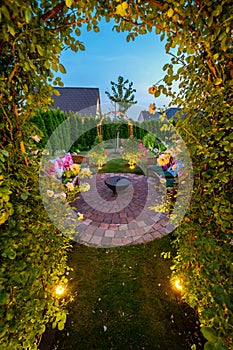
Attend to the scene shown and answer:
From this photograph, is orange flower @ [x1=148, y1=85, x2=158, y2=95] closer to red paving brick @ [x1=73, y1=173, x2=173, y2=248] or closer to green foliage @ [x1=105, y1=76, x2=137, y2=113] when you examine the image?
red paving brick @ [x1=73, y1=173, x2=173, y2=248]

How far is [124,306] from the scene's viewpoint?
2299 mm

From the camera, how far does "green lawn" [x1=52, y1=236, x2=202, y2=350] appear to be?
1.93 meters

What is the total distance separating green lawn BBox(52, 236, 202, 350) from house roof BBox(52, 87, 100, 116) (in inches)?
666

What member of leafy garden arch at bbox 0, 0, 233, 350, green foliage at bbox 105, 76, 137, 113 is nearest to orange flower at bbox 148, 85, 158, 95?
leafy garden arch at bbox 0, 0, 233, 350

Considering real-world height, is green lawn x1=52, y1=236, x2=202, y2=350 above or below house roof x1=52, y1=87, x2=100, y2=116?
below

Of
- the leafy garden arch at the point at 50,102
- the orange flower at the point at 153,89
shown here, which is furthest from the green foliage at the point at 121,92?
the leafy garden arch at the point at 50,102

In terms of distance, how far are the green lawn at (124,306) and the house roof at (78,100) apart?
666 inches

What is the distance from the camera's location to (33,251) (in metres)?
1.29

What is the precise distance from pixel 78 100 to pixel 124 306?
63.5 feet

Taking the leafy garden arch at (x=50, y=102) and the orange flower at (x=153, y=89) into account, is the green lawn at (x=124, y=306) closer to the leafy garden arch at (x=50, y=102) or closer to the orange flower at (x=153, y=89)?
the leafy garden arch at (x=50, y=102)

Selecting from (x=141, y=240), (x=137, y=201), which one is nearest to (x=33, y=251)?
(x=141, y=240)

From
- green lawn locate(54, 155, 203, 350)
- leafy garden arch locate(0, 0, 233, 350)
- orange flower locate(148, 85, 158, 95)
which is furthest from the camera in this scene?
green lawn locate(54, 155, 203, 350)

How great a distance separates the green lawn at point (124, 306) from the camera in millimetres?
1927

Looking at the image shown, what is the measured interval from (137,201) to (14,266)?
13.7 feet
